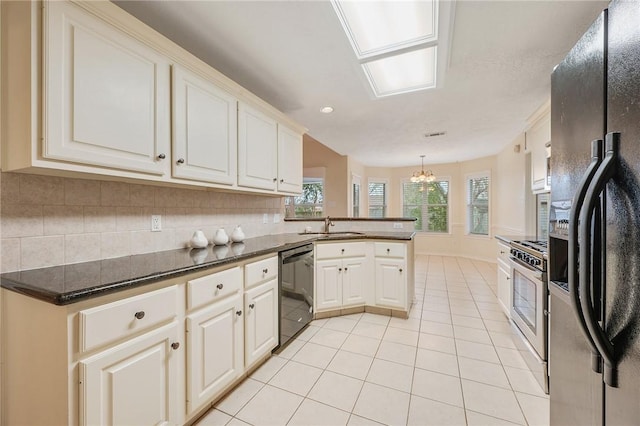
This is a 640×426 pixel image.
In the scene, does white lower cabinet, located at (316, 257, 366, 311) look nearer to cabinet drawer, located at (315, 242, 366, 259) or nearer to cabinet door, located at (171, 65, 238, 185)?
cabinet drawer, located at (315, 242, 366, 259)

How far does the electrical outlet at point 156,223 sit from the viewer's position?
1.85m

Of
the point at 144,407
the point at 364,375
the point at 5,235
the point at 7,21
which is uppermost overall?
the point at 7,21

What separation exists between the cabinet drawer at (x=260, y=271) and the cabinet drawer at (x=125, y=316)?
55 centimetres

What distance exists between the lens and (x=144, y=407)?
1164 mm

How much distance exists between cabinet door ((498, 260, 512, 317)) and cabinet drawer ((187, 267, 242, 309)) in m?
2.48

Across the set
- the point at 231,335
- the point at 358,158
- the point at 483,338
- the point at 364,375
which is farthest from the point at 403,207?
the point at 231,335

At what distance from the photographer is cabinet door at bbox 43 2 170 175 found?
113cm

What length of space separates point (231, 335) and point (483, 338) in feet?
7.40

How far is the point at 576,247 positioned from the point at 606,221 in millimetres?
97

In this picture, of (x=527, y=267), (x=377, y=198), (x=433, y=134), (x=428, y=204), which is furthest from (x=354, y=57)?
(x=428, y=204)

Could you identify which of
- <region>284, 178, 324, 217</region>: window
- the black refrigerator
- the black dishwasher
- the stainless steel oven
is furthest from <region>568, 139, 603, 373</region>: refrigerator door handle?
<region>284, 178, 324, 217</region>: window

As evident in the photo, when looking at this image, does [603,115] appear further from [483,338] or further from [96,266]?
[483,338]

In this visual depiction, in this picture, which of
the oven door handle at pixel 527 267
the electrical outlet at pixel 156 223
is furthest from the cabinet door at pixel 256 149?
the oven door handle at pixel 527 267

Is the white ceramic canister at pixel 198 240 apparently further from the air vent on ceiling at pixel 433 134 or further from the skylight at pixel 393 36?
the air vent on ceiling at pixel 433 134
